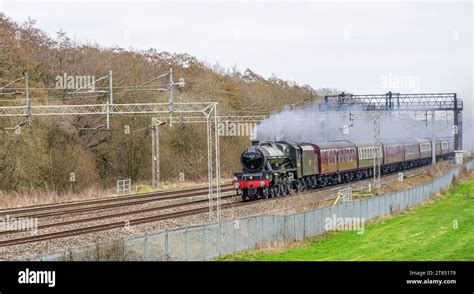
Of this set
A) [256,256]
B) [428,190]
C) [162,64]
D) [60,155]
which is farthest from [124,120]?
[256,256]

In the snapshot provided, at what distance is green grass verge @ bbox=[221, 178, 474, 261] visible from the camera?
977 inches

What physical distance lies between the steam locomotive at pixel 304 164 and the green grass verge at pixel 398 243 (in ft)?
26.7

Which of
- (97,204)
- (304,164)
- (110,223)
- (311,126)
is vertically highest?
(311,126)

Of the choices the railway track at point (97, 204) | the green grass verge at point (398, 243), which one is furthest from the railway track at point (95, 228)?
the green grass verge at point (398, 243)

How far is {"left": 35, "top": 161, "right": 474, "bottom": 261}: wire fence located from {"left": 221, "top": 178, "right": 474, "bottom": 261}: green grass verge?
1.54 feet

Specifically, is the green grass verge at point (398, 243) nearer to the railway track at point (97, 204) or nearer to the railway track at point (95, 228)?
the railway track at point (95, 228)

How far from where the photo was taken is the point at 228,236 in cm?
2450

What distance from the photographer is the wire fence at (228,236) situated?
19722 mm

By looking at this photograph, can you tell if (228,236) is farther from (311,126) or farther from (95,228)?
(311,126)

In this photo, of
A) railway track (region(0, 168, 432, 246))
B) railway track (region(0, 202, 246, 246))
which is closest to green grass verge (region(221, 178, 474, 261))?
railway track (region(0, 168, 432, 246))

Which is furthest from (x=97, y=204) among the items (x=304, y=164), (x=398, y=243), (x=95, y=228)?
(x=398, y=243)

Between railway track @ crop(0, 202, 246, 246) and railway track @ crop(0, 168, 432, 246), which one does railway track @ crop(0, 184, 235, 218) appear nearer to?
railway track @ crop(0, 168, 432, 246)

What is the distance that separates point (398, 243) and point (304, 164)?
19904 millimetres

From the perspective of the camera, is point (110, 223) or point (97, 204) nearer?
point (110, 223)
